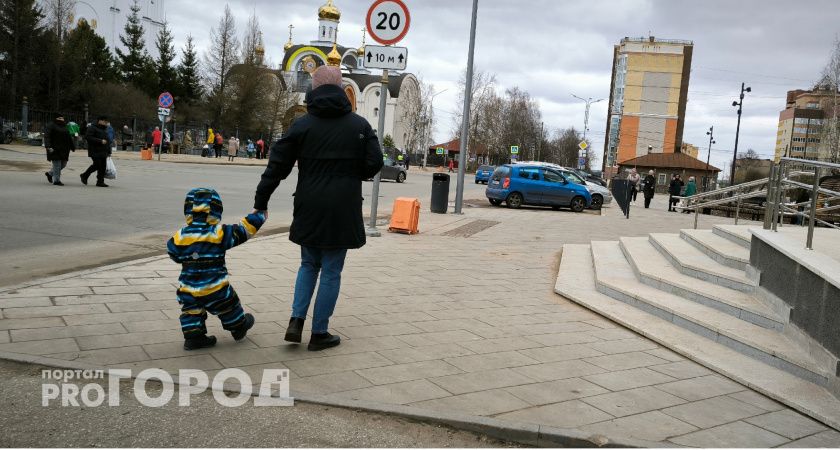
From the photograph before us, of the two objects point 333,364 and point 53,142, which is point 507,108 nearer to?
point 53,142

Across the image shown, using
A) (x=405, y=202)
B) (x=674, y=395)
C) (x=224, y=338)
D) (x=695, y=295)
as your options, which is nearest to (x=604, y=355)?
(x=674, y=395)

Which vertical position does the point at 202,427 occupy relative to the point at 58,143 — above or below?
below

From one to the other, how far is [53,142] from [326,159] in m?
13.6

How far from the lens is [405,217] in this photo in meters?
12.4

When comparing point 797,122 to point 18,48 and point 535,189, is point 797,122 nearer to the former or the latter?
point 535,189

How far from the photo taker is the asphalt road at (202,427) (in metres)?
3.22

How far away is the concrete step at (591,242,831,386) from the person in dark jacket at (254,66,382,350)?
315 centimetres

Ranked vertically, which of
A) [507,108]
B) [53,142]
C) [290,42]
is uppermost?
[290,42]


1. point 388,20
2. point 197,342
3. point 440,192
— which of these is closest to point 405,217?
point 388,20

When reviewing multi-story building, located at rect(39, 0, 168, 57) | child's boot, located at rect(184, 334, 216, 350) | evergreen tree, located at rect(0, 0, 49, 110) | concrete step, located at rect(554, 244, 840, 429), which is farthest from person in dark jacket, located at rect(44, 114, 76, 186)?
multi-story building, located at rect(39, 0, 168, 57)

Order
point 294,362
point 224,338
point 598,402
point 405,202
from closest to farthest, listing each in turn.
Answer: point 598,402
point 294,362
point 224,338
point 405,202

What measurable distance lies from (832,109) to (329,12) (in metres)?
59.8

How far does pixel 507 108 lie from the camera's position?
95.8m

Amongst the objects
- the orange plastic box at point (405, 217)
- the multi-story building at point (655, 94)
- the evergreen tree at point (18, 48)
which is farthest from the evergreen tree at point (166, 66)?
the multi-story building at point (655, 94)
